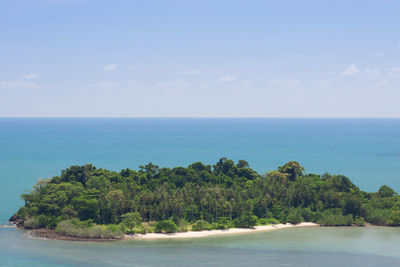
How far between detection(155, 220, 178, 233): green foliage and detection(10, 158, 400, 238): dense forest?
0.17 meters

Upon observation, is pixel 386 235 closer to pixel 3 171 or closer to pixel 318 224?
pixel 318 224

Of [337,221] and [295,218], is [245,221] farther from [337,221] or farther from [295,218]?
[337,221]

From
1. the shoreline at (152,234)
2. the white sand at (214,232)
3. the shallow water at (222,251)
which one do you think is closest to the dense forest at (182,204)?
the shoreline at (152,234)

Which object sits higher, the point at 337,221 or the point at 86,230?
the point at 337,221

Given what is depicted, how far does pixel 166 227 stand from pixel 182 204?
6710mm

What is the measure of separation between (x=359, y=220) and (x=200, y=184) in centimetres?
3317

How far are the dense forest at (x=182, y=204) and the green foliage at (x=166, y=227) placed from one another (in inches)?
6.5

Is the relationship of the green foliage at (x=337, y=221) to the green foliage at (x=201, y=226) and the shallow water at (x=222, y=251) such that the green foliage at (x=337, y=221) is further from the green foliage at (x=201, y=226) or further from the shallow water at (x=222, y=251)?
the green foliage at (x=201, y=226)

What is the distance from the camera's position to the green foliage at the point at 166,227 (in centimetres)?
7575

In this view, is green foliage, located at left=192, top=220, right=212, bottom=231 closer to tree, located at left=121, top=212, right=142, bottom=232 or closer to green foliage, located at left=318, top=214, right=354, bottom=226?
tree, located at left=121, top=212, right=142, bottom=232

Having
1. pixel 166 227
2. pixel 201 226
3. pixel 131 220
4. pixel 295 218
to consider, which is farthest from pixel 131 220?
pixel 295 218

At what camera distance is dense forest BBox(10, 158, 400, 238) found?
3039 inches

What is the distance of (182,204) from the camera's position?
81.2 meters

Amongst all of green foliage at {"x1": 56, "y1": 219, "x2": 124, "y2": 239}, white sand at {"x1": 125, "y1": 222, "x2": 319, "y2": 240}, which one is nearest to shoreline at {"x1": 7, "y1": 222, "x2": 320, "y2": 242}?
white sand at {"x1": 125, "y1": 222, "x2": 319, "y2": 240}
